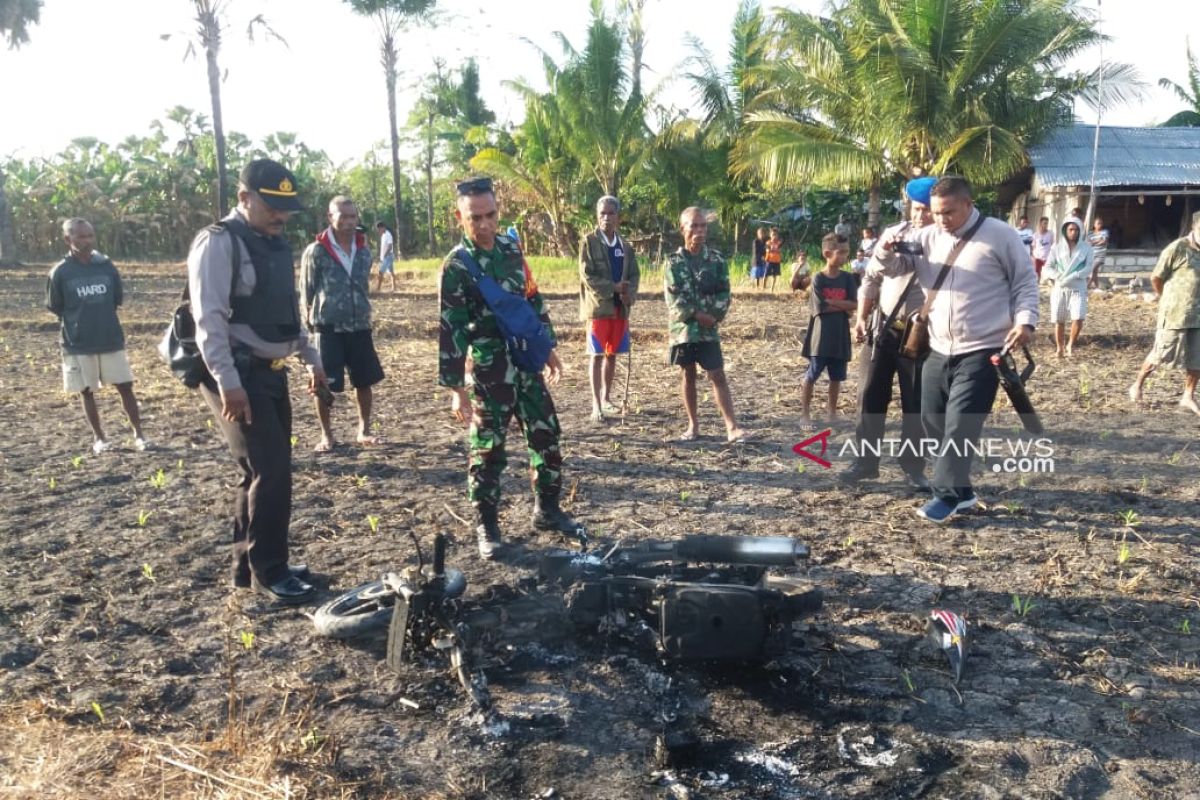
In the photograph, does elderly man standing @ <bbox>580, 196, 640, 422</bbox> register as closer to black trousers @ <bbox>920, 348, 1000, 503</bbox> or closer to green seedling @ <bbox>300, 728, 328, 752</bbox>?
black trousers @ <bbox>920, 348, 1000, 503</bbox>

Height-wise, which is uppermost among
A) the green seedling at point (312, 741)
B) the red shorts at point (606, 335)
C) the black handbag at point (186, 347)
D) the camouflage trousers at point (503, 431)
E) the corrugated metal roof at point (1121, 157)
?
the corrugated metal roof at point (1121, 157)

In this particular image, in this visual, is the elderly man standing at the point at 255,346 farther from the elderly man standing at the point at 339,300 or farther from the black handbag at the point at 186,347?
the elderly man standing at the point at 339,300

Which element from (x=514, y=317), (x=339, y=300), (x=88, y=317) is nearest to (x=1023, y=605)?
(x=514, y=317)

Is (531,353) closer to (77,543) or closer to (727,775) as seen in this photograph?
(727,775)

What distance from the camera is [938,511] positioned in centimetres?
560

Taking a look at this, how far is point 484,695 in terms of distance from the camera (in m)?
3.48

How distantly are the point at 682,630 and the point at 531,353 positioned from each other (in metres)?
1.96

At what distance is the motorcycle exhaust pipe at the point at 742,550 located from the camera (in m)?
4.02

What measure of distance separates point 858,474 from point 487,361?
2877mm

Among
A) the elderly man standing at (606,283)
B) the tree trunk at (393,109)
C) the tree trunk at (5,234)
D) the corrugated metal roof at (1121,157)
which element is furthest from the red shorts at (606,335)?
the tree trunk at (5,234)

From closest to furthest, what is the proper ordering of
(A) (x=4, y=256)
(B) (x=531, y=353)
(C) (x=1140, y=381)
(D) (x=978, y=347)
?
(B) (x=531, y=353) → (D) (x=978, y=347) → (C) (x=1140, y=381) → (A) (x=4, y=256)

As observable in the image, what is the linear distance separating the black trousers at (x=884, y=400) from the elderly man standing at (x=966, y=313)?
0.50 m

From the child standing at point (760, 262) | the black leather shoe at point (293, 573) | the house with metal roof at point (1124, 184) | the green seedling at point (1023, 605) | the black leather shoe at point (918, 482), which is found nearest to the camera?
the green seedling at point (1023, 605)

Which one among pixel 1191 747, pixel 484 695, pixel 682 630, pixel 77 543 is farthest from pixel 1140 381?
pixel 77 543
